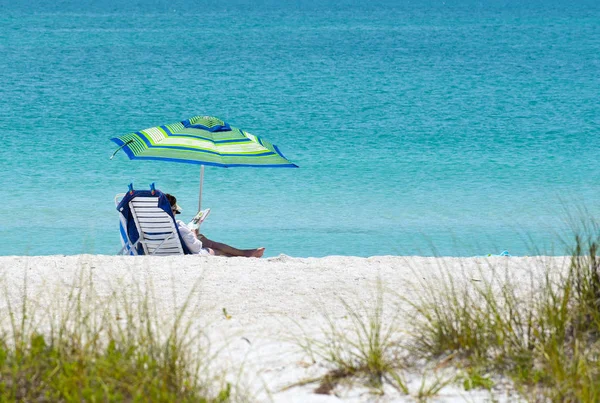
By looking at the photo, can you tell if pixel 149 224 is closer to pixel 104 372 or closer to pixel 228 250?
pixel 228 250

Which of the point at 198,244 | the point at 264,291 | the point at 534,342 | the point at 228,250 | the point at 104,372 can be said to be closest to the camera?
the point at 104,372

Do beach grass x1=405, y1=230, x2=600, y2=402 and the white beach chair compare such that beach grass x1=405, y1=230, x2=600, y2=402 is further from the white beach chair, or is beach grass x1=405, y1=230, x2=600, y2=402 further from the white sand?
the white beach chair

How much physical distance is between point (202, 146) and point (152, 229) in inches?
31.8

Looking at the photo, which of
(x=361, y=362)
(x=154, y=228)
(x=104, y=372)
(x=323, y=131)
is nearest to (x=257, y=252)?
(x=154, y=228)

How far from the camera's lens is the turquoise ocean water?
1055 centimetres

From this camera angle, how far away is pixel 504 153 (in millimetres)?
15867

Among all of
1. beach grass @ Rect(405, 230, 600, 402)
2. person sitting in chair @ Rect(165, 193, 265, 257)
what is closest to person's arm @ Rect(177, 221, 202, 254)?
person sitting in chair @ Rect(165, 193, 265, 257)

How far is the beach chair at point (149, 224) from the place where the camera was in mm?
6855

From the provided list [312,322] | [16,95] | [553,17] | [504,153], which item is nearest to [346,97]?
[504,153]

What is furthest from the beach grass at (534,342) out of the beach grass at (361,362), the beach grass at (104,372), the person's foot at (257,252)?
the person's foot at (257,252)

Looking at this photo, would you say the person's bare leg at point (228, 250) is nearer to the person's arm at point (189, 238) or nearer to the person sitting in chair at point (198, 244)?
the person sitting in chair at point (198, 244)

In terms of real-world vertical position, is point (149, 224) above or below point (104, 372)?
above

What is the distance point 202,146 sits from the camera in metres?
7.11

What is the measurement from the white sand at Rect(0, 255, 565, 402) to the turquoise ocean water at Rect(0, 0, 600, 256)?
184 cm
